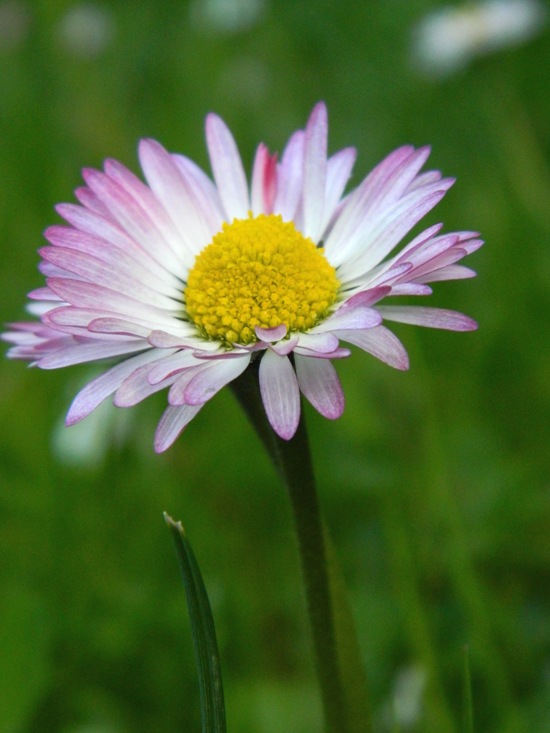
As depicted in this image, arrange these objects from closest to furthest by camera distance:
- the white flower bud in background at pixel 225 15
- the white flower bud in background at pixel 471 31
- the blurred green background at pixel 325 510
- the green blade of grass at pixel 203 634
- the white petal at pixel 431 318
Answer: the green blade of grass at pixel 203 634
the white petal at pixel 431 318
the blurred green background at pixel 325 510
the white flower bud in background at pixel 471 31
the white flower bud in background at pixel 225 15

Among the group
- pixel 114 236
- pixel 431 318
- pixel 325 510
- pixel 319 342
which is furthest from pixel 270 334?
pixel 325 510

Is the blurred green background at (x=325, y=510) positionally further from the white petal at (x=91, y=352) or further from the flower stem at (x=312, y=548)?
the white petal at (x=91, y=352)

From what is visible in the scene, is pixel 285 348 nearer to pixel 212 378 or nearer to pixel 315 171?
pixel 212 378

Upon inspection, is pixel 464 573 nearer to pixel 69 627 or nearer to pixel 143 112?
pixel 69 627

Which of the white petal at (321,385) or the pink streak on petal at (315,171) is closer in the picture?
the white petal at (321,385)

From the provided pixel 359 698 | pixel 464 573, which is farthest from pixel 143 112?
pixel 359 698

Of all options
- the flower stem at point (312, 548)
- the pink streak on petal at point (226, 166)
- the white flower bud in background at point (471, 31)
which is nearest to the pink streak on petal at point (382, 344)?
the flower stem at point (312, 548)

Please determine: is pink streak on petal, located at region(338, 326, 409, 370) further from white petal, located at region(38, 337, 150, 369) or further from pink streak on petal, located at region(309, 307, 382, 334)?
white petal, located at region(38, 337, 150, 369)
